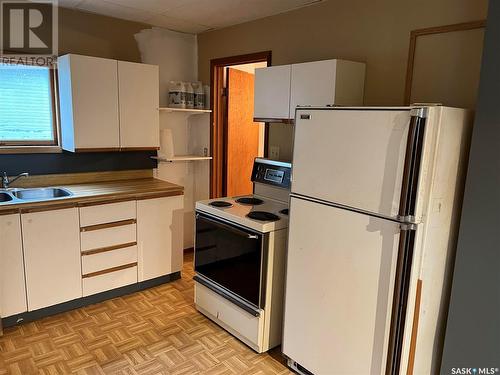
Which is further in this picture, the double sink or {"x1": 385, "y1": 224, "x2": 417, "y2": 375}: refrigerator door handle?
the double sink

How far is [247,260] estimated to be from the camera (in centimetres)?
236

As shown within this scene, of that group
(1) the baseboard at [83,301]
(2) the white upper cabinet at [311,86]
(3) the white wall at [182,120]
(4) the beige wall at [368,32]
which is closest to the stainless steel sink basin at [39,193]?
(1) the baseboard at [83,301]

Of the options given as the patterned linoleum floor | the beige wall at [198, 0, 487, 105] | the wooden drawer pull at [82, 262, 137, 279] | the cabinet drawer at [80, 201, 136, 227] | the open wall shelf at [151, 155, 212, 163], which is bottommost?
the patterned linoleum floor

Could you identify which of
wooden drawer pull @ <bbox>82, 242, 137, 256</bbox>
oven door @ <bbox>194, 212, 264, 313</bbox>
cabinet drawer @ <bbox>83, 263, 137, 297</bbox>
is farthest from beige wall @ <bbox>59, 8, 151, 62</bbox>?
cabinet drawer @ <bbox>83, 263, 137, 297</bbox>

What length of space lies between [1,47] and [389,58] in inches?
111

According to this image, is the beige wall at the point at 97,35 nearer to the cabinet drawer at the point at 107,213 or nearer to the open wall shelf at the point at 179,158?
the open wall shelf at the point at 179,158

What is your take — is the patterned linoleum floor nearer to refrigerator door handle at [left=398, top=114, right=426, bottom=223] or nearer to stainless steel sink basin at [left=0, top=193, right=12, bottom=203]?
stainless steel sink basin at [left=0, top=193, right=12, bottom=203]

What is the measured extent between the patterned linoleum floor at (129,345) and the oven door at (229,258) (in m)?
0.33

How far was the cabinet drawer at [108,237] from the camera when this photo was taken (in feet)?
9.18

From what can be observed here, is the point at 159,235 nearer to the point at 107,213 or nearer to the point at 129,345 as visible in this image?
the point at 107,213

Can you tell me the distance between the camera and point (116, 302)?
3.03 m

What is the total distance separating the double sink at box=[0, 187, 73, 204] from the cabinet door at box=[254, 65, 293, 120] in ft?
5.26

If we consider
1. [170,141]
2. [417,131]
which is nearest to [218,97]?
[170,141]

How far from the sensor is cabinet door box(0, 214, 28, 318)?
246cm
